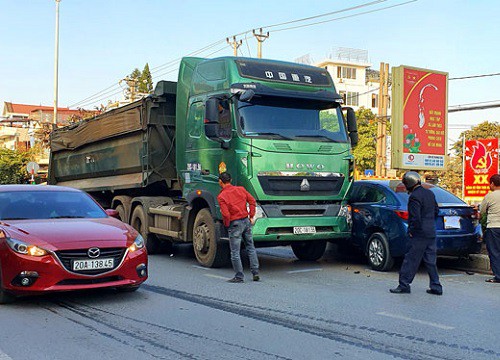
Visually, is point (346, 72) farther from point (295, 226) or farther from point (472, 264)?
point (295, 226)

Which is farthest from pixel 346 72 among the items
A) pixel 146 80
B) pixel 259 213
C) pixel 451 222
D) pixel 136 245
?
pixel 136 245

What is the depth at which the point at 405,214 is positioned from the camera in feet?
30.7

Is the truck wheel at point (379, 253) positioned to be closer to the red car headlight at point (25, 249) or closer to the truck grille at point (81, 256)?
the truck grille at point (81, 256)

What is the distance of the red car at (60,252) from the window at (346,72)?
7127 centimetres

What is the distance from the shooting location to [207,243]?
9.96m

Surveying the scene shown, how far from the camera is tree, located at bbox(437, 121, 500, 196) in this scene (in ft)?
144

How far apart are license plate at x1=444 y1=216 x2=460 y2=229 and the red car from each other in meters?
5.04

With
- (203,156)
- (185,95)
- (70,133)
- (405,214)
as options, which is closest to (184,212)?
(203,156)

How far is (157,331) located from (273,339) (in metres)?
1.17

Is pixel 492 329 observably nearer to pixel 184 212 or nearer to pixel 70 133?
pixel 184 212

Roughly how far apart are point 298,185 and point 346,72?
229 feet

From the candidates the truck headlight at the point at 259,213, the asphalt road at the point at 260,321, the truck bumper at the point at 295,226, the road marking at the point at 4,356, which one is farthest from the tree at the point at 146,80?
the road marking at the point at 4,356

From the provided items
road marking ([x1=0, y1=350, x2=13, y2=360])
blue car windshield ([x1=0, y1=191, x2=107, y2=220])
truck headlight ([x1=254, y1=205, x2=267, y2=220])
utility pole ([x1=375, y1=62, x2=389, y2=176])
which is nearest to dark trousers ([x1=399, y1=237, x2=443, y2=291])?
truck headlight ([x1=254, y1=205, x2=267, y2=220])

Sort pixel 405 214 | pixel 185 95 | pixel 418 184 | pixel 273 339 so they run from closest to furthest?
pixel 273 339 → pixel 418 184 → pixel 405 214 → pixel 185 95
